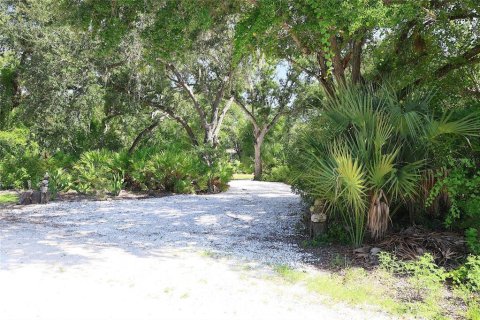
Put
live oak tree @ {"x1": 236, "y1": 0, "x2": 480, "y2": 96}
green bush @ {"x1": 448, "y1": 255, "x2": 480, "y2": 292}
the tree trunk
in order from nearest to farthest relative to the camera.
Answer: green bush @ {"x1": 448, "y1": 255, "x2": 480, "y2": 292}
live oak tree @ {"x1": 236, "y1": 0, "x2": 480, "y2": 96}
the tree trunk

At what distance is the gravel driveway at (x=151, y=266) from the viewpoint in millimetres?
3438

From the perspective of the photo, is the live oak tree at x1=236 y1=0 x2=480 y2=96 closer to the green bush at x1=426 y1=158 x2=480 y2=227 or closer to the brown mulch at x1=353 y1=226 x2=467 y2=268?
the green bush at x1=426 y1=158 x2=480 y2=227

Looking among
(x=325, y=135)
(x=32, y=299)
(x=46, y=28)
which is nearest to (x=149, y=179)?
(x=46, y=28)

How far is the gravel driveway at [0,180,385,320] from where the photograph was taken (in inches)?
135

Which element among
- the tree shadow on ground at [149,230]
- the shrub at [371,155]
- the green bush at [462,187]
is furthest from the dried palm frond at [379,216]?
the tree shadow on ground at [149,230]

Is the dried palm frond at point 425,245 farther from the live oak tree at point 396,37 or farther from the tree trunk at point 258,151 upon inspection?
the tree trunk at point 258,151

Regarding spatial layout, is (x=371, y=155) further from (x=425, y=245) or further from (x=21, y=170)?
(x=21, y=170)

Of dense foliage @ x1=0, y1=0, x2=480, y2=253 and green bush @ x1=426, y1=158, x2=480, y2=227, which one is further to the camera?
dense foliage @ x1=0, y1=0, x2=480, y2=253

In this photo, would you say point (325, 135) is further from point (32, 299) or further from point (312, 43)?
point (32, 299)

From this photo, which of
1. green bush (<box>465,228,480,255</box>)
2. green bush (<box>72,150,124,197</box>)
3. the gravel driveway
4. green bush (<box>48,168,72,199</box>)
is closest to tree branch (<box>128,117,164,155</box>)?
green bush (<box>72,150,124,197</box>)

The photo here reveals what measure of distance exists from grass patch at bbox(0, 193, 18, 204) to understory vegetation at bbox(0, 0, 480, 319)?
40.9 inches

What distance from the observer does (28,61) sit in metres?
14.5

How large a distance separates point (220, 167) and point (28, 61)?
26.1ft

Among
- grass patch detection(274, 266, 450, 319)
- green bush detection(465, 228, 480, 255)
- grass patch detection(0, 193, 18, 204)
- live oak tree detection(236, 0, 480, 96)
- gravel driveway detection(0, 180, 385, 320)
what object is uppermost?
live oak tree detection(236, 0, 480, 96)
